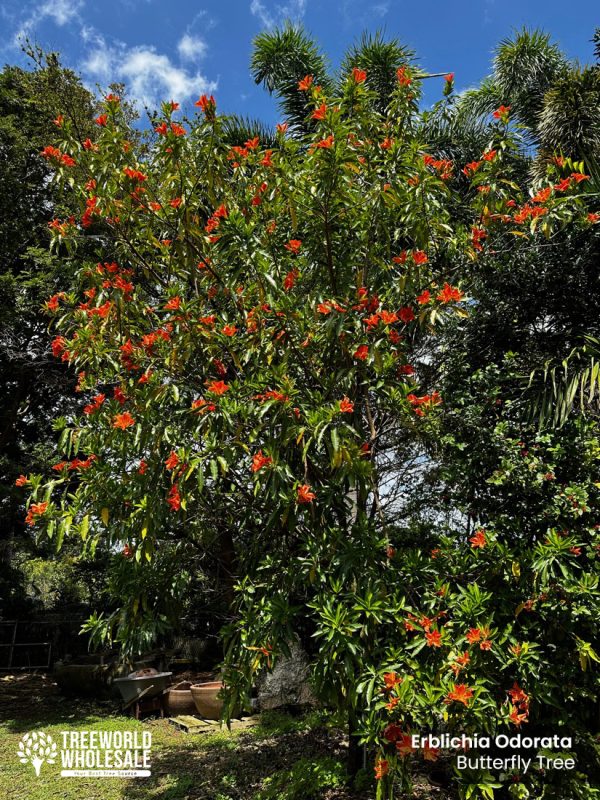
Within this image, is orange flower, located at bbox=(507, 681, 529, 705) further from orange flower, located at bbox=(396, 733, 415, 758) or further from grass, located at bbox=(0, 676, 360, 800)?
grass, located at bbox=(0, 676, 360, 800)

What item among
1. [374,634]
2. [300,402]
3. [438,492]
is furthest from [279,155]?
[374,634]

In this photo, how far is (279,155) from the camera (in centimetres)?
345

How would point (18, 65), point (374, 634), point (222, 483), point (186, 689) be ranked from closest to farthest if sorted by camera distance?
1. point (374, 634)
2. point (222, 483)
3. point (186, 689)
4. point (18, 65)

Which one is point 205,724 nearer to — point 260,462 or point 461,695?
point 461,695

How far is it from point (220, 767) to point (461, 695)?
308 cm

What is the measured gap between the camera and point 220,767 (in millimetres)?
4578

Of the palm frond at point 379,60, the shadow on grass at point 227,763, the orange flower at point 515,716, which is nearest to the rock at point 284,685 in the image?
the shadow on grass at point 227,763

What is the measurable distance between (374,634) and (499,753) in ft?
3.51

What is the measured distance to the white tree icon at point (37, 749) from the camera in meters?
5.11

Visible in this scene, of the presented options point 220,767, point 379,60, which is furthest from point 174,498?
point 379,60

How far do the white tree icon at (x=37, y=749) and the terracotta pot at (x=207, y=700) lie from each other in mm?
1499

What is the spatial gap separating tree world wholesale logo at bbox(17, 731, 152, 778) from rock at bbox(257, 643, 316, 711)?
1253 millimetres

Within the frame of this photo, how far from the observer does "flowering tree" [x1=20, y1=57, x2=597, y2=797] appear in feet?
8.64

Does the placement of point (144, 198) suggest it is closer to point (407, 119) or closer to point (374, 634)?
point (407, 119)
